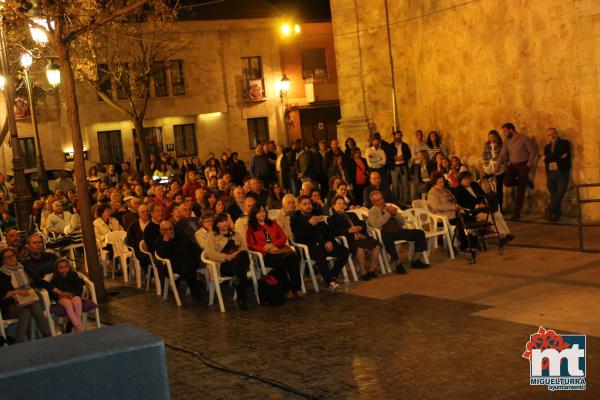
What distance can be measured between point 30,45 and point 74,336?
93.6 feet

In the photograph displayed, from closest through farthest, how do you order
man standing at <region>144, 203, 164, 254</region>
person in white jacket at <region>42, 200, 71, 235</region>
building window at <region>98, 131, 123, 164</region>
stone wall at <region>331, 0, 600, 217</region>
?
man standing at <region>144, 203, 164, 254</region>, stone wall at <region>331, 0, 600, 217</region>, person in white jacket at <region>42, 200, 71, 235</region>, building window at <region>98, 131, 123, 164</region>

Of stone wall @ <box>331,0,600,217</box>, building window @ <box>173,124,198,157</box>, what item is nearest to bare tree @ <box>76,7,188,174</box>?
building window @ <box>173,124,198,157</box>

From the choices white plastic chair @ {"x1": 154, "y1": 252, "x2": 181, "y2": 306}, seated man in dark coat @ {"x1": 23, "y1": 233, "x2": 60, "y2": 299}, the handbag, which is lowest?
white plastic chair @ {"x1": 154, "y1": 252, "x2": 181, "y2": 306}

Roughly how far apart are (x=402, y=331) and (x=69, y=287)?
4.13 m

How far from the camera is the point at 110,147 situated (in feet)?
137

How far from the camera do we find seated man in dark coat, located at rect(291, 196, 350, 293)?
39.8 feet

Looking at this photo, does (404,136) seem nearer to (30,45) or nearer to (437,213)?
(437,213)

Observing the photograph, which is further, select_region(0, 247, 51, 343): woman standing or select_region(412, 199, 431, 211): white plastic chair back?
select_region(412, 199, 431, 211): white plastic chair back

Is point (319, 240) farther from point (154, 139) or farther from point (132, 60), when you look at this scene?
point (154, 139)

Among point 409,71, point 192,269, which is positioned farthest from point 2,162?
point 192,269

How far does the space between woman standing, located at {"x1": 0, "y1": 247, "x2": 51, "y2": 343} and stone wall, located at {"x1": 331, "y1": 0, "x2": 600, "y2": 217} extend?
9.40 m

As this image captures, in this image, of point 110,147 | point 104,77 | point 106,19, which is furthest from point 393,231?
point 110,147

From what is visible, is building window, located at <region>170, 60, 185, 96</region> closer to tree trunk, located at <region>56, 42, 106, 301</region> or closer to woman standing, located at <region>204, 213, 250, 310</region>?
tree trunk, located at <region>56, 42, 106, 301</region>

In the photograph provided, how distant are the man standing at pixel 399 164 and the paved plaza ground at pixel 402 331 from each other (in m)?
6.99
